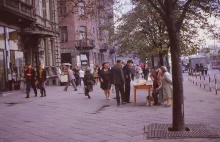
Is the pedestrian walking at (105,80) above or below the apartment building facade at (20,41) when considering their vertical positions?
below

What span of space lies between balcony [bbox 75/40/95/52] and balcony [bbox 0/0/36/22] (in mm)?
23787

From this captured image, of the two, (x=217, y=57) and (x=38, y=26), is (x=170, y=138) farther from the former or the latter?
(x=217, y=57)

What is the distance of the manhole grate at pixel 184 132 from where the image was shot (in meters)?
7.05

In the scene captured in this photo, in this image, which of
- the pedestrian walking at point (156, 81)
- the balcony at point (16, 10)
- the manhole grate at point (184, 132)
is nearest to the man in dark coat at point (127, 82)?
the pedestrian walking at point (156, 81)

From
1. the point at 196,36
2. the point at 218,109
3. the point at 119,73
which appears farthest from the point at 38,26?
the point at 218,109

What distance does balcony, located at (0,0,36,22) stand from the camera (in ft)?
61.1

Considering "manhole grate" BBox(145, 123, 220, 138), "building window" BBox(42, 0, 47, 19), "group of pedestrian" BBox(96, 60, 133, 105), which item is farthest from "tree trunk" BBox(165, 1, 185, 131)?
"building window" BBox(42, 0, 47, 19)

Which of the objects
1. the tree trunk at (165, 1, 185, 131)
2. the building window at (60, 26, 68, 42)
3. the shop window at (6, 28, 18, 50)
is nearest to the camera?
the tree trunk at (165, 1, 185, 131)

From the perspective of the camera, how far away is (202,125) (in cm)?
814

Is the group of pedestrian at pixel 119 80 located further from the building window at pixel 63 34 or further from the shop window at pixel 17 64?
the building window at pixel 63 34

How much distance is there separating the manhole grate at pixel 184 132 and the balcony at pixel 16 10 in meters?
13.2

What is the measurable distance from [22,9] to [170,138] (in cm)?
1726

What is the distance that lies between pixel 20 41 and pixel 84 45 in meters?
24.4

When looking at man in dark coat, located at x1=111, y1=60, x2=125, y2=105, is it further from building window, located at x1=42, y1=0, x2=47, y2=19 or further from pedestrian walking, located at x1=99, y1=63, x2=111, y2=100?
building window, located at x1=42, y1=0, x2=47, y2=19
